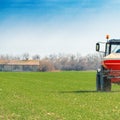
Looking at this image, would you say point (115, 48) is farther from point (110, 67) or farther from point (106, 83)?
point (106, 83)

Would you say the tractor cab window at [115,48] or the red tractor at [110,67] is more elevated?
the tractor cab window at [115,48]

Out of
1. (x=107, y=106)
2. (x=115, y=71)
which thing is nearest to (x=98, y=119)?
(x=107, y=106)

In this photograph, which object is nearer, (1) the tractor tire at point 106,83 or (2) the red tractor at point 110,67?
(2) the red tractor at point 110,67

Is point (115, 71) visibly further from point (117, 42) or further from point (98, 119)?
point (98, 119)

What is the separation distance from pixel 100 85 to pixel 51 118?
14.6m

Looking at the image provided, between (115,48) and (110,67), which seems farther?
(115,48)

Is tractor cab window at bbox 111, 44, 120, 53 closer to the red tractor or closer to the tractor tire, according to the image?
the red tractor

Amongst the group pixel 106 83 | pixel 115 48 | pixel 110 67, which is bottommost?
pixel 106 83

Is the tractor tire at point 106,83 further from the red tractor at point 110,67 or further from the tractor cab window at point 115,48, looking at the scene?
the tractor cab window at point 115,48

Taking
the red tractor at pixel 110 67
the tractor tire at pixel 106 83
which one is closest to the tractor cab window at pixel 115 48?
the red tractor at pixel 110 67

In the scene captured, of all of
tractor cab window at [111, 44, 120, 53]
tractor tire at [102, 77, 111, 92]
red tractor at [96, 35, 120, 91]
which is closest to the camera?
red tractor at [96, 35, 120, 91]

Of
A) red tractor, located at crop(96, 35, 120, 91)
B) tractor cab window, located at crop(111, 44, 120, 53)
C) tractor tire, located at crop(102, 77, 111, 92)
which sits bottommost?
tractor tire, located at crop(102, 77, 111, 92)

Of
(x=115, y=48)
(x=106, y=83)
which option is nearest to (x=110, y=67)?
(x=106, y=83)

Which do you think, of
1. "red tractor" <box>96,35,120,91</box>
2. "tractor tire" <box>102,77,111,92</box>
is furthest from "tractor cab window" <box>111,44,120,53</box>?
"tractor tire" <box>102,77,111,92</box>
